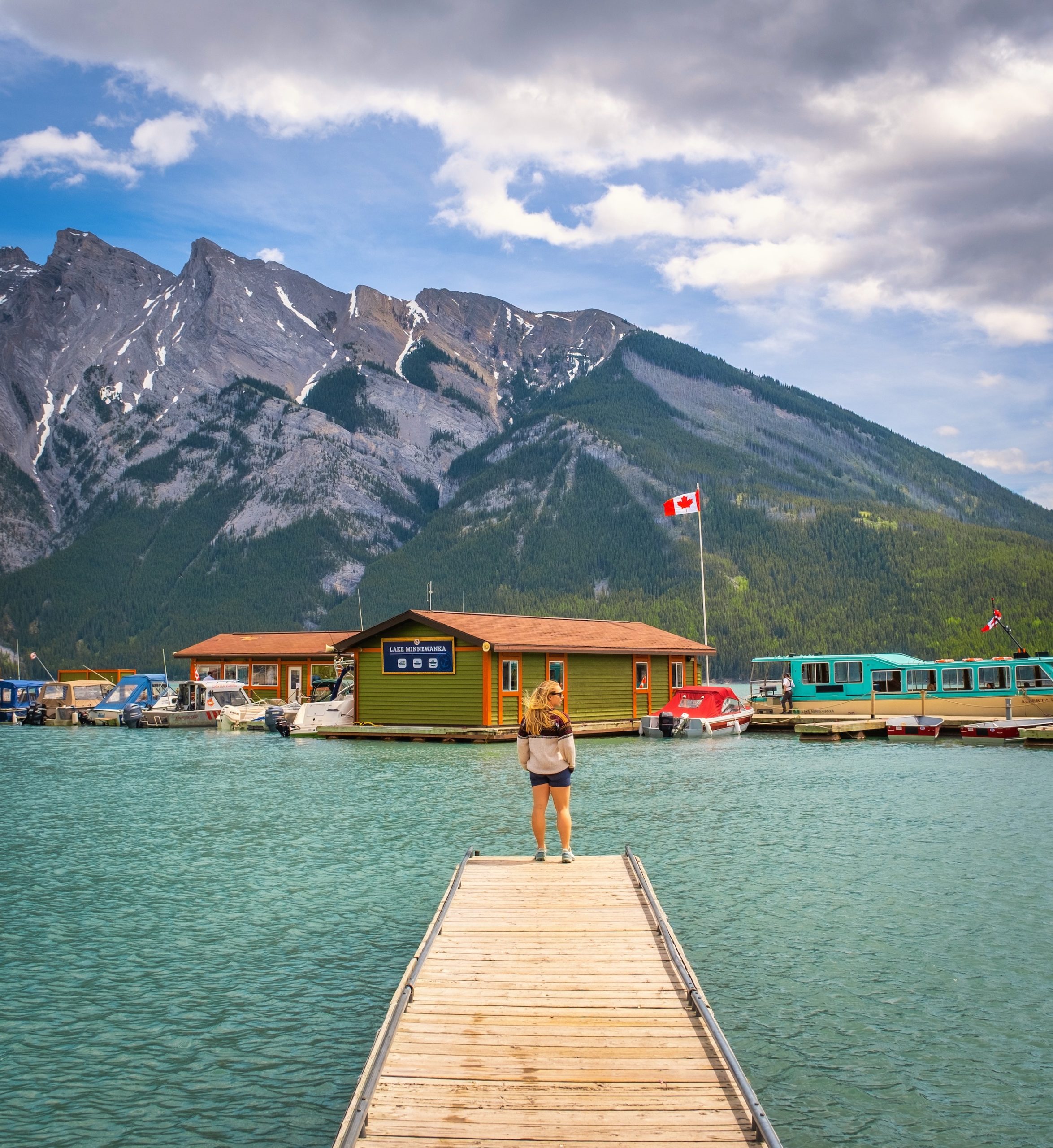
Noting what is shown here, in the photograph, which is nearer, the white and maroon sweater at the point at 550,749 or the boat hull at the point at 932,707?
the white and maroon sweater at the point at 550,749

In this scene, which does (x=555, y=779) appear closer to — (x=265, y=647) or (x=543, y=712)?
(x=543, y=712)

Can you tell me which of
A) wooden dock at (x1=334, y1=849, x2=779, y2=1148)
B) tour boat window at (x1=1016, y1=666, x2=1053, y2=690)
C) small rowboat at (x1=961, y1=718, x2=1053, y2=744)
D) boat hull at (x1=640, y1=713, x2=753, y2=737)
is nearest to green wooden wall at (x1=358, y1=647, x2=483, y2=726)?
boat hull at (x1=640, y1=713, x2=753, y2=737)

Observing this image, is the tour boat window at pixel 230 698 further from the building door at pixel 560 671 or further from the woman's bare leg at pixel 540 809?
the woman's bare leg at pixel 540 809

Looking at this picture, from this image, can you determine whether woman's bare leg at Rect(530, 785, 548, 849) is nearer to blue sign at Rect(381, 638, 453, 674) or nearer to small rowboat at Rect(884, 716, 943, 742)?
blue sign at Rect(381, 638, 453, 674)

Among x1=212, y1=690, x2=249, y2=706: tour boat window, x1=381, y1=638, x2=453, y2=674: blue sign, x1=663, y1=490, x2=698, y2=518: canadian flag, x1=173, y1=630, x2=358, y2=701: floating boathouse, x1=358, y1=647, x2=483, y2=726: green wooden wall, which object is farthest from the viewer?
x1=173, y1=630, x2=358, y2=701: floating boathouse

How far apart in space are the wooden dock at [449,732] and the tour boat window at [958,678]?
531 inches

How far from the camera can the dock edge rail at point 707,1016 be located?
595cm

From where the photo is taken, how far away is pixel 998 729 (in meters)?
39.2

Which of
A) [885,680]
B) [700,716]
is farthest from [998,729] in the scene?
[700,716]

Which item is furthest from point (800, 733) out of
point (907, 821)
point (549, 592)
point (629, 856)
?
point (549, 592)

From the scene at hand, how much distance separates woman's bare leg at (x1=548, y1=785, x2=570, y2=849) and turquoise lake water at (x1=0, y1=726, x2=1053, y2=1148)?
5.90 ft

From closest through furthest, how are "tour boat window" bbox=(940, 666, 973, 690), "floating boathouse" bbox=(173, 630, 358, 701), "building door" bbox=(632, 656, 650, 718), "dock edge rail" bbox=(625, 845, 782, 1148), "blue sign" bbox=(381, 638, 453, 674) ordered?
"dock edge rail" bbox=(625, 845, 782, 1148) → "blue sign" bbox=(381, 638, 453, 674) → "tour boat window" bbox=(940, 666, 973, 690) → "building door" bbox=(632, 656, 650, 718) → "floating boathouse" bbox=(173, 630, 358, 701)

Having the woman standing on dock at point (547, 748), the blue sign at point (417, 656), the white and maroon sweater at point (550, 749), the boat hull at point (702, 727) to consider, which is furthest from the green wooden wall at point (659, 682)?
Result: the white and maroon sweater at point (550, 749)

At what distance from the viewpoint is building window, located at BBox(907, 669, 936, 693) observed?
46.4 metres
